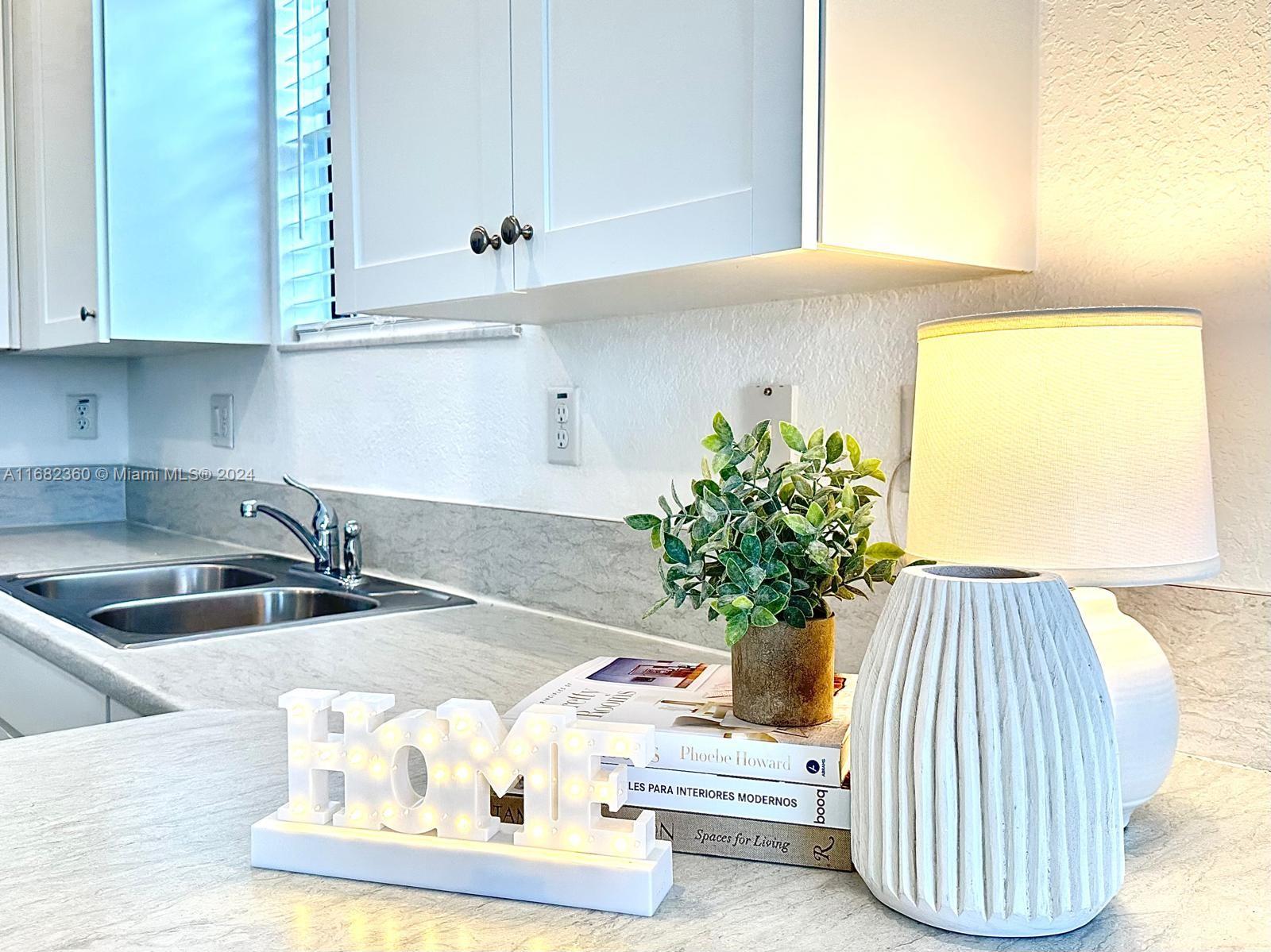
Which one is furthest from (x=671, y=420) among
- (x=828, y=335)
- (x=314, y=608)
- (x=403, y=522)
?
(x=314, y=608)

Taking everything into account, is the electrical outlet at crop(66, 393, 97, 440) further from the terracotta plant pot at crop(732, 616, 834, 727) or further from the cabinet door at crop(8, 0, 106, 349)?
the terracotta plant pot at crop(732, 616, 834, 727)

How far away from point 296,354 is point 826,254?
1.64m

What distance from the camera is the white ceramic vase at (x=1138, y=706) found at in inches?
32.2

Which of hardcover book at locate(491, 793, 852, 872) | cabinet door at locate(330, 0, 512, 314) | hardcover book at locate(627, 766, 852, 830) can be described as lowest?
hardcover book at locate(491, 793, 852, 872)

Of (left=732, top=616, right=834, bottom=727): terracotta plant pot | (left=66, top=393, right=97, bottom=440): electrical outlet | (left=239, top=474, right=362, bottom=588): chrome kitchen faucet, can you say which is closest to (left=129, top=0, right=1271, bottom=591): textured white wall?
(left=239, top=474, right=362, bottom=588): chrome kitchen faucet

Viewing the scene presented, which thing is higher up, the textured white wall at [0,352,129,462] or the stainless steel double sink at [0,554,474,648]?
the textured white wall at [0,352,129,462]

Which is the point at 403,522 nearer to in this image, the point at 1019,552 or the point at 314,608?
the point at 314,608

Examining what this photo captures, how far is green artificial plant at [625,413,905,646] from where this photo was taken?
802 mm

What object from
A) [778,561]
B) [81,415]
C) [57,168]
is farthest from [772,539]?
[81,415]

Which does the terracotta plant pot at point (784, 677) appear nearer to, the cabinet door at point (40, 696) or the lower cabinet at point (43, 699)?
the lower cabinet at point (43, 699)

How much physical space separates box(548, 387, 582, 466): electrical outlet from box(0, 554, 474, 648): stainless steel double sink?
1.06 ft

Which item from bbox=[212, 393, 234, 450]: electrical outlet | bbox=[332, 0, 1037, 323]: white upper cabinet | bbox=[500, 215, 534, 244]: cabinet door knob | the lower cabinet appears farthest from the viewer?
bbox=[212, 393, 234, 450]: electrical outlet

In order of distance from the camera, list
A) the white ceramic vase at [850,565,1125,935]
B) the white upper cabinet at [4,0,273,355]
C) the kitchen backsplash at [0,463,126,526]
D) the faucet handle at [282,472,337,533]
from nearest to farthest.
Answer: the white ceramic vase at [850,565,1125,935], the faucet handle at [282,472,337,533], the white upper cabinet at [4,0,273,355], the kitchen backsplash at [0,463,126,526]

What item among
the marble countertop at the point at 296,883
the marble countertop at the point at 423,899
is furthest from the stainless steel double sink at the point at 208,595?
the marble countertop at the point at 423,899
